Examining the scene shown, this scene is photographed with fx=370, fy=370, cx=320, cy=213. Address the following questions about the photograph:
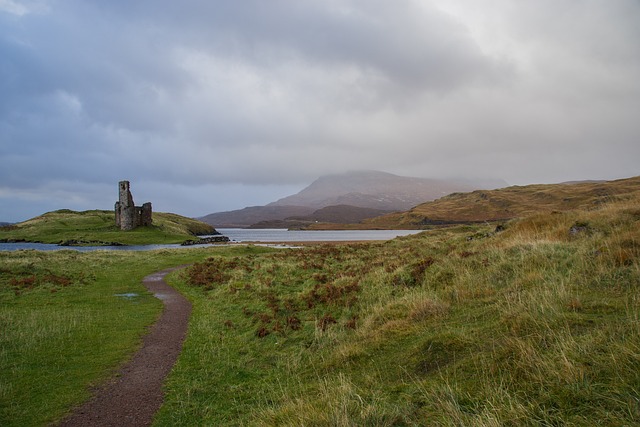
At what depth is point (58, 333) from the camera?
13.4 metres

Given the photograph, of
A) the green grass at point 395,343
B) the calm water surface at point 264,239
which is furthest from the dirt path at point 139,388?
the calm water surface at point 264,239

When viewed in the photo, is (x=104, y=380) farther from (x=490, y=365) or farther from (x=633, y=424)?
(x=633, y=424)

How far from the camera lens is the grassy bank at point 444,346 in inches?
198

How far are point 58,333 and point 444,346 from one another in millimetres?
13398

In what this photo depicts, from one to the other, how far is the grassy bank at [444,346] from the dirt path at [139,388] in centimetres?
43

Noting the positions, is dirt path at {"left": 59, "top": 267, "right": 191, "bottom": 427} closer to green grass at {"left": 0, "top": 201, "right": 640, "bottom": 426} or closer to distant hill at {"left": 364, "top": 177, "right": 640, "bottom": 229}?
green grass at {"left": 0, "top": 201, "right": 640, "bottom": 426}

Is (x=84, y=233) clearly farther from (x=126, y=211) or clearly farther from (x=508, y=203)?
(x=508, y=203)

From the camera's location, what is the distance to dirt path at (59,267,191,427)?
782 cm

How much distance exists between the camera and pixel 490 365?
6.15 m

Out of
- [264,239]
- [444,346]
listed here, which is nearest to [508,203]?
[264,239]

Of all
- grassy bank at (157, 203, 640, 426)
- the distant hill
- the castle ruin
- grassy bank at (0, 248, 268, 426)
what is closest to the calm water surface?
the castle ruin

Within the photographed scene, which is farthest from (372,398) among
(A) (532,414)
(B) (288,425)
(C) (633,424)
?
(C) (633,424)

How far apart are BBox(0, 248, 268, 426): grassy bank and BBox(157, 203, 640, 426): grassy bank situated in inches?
92.4

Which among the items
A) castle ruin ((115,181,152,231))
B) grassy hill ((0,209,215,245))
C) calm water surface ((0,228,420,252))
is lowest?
calm water surface ((0,228,420,252))
